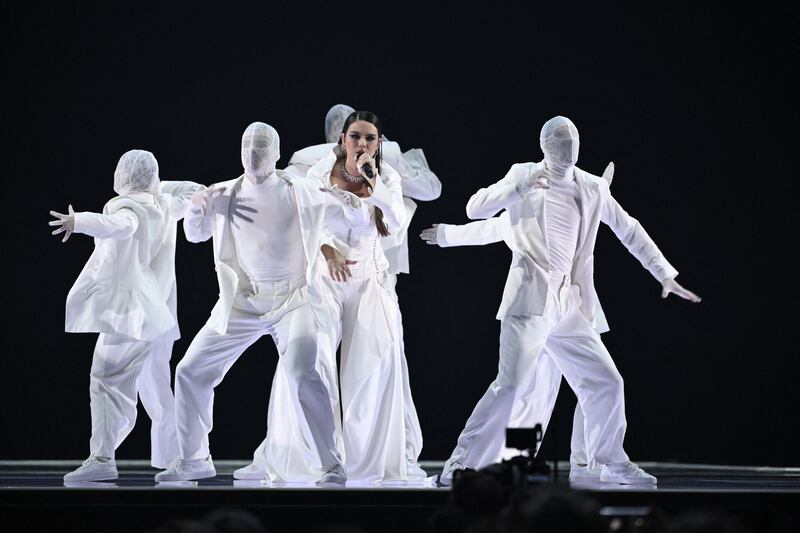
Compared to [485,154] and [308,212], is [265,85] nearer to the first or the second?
[485,154]

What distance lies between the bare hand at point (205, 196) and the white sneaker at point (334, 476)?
4.75 ft

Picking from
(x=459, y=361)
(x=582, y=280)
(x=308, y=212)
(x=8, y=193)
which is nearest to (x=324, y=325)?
(x=308, y=212)

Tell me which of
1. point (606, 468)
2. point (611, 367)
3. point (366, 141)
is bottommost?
point (606, 468)

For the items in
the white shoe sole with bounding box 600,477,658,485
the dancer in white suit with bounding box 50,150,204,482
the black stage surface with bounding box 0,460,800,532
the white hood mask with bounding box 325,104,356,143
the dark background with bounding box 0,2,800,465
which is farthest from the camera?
the dark background with bounding box 0,2,800,465

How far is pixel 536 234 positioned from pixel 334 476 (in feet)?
5.47

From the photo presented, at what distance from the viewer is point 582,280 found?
6348mm

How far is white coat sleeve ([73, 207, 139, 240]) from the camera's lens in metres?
6.05

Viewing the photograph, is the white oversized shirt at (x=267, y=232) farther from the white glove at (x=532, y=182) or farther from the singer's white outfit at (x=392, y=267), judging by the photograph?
the white glove at (x=532, y=182)

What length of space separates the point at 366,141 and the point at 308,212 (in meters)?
0.53

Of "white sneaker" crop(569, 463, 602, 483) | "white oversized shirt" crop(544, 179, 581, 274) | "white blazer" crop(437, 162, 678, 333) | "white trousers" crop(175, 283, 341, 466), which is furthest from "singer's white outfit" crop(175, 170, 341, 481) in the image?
"white sneaker" crop(569, 463, 602, 483)

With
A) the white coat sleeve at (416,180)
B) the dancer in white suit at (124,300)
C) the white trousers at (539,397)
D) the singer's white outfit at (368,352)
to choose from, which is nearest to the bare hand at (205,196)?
the dancer in white suit at (124,300)

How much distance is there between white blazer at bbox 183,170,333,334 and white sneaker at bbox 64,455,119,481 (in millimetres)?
1017

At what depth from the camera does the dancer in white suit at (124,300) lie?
6.33 m

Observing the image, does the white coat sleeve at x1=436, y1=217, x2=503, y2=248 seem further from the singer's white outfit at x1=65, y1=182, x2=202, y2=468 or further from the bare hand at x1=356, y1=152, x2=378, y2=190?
the singer's white outfit at x1=65, y1=182, x2=202, y2=468
